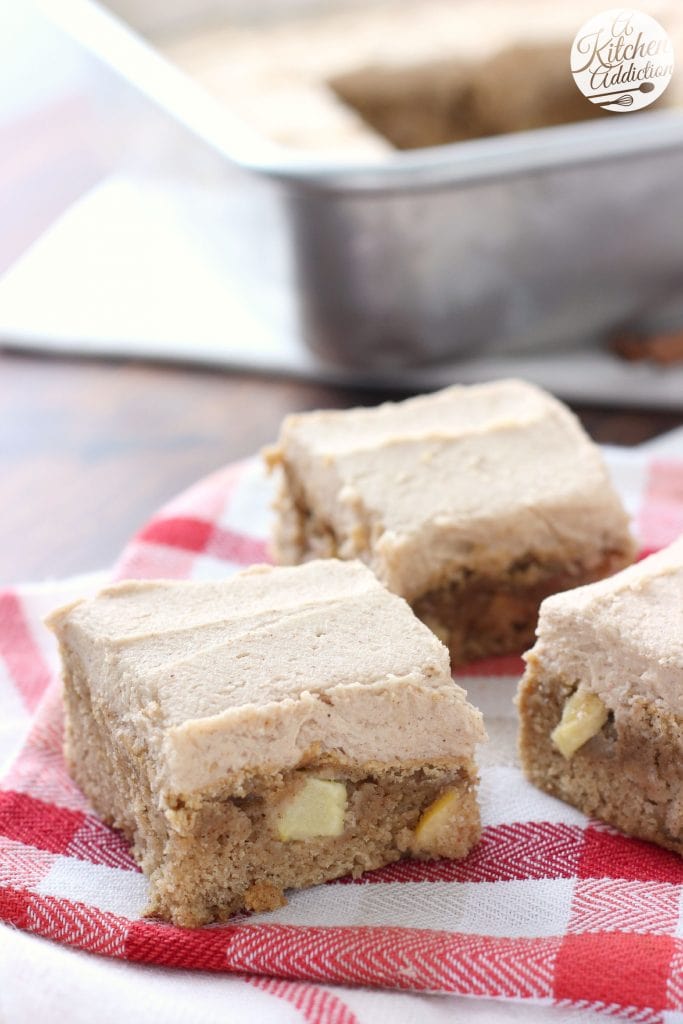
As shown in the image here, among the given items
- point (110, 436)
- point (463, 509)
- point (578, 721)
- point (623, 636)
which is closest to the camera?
point (623, 636)

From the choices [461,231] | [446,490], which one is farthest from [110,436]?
[446,490]

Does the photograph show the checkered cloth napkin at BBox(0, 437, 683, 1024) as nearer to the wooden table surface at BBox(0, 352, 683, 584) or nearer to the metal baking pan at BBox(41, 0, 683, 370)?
the wooden table surface at BBox(0, 352, 683, 584)

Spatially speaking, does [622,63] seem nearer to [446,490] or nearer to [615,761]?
[446,490]

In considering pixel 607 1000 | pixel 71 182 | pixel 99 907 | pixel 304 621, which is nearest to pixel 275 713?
pixel 304 621

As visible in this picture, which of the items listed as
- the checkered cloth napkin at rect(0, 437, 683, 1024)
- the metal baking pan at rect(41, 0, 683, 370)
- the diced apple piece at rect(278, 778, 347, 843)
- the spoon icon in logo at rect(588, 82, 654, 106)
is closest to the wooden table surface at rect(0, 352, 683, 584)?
the metal baking pan at rect(41, 0, 683, 370)

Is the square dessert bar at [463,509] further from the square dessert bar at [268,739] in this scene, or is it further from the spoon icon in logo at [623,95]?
the spoon icon in logo at [623,95]

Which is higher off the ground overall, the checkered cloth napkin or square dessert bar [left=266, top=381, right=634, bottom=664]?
square dessert bar [left=266, top=381, right=634, bottom=664]

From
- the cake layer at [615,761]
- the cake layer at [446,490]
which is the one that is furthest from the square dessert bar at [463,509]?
the cake layer at [615,761]
